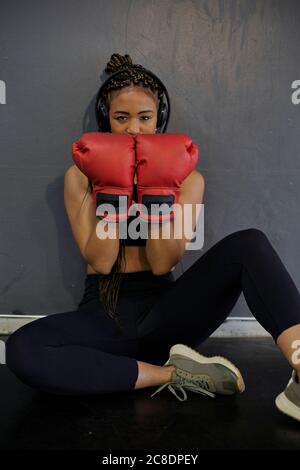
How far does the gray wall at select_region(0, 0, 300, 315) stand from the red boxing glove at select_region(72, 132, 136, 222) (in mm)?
644

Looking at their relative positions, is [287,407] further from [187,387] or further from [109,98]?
[109,98]

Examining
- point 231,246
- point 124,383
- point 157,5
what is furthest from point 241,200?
point 124,383

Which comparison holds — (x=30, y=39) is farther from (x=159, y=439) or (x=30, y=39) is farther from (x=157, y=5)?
(x=159, y=439)

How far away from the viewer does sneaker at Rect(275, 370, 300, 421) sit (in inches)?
41.4

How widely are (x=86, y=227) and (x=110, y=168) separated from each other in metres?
0.26

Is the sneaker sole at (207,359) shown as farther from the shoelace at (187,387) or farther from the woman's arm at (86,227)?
the woman's arm at (86,227)

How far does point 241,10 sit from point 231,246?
104 centimetres

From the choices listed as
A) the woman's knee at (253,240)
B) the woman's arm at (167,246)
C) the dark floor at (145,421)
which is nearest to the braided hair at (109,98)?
the woman's arm at (167,246)

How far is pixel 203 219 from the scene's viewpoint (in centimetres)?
183

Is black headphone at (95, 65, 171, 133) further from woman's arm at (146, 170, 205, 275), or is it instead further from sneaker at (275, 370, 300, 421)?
sneaker at (275, 370, 300, 421)

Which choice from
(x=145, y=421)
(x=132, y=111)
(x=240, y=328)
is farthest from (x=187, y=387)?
(x=132, y=111)

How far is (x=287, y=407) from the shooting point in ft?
3.52

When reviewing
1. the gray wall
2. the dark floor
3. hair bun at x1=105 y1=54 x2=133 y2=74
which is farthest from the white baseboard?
hair bun at x1=105 y1=54 x2=133 y2=74

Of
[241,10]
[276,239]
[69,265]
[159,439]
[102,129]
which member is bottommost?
[159,439]
